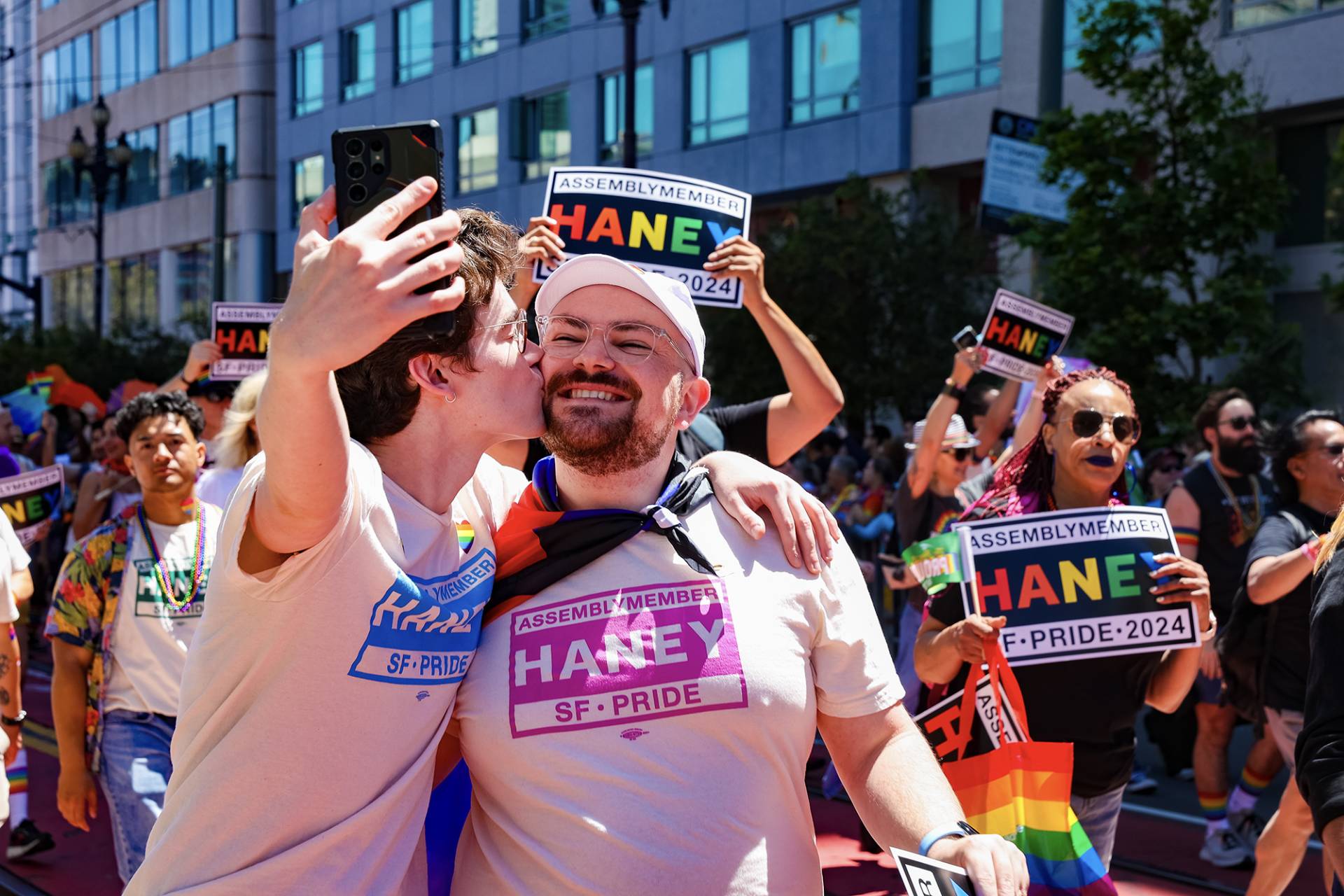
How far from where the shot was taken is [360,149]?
2074mm

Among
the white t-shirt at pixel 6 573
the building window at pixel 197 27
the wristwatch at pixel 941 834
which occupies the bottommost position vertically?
the wristwatch at pixel 941 834

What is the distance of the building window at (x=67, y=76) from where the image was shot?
4900cm

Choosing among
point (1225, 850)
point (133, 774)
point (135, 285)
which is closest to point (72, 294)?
point (135, 285)

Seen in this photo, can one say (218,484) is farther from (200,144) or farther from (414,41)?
(200,144)

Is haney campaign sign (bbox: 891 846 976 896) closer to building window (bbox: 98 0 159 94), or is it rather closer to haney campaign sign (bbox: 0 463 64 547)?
haney campaign sign (bbox: 0 463 64 547)

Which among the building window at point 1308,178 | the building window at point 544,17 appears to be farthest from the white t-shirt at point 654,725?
the building window at point 544,17

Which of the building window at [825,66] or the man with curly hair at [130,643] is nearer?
the man with curly hair at [130,643]

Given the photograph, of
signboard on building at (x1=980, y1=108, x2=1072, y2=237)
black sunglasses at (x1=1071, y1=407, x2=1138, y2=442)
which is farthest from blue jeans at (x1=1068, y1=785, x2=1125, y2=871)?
signboard on building at (x1=980, y1=108, x2=1072, y2=237)

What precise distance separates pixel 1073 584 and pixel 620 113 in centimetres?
2531

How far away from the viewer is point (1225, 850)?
6461 mm

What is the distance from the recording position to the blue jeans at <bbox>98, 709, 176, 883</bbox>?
4613 millimetres

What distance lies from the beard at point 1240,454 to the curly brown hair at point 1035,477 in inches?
109

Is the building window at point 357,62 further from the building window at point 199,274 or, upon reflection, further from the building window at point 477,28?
the building window at point 199,274

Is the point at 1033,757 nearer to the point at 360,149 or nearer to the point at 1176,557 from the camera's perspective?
the point at 1176,557
